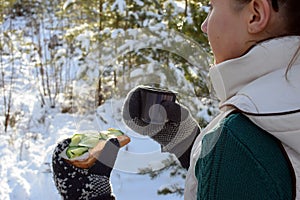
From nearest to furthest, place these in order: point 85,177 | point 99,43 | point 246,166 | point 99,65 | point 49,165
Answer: point 246,166
point 85,177
point 99,65
point 99,43
point 49,165

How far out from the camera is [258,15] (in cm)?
64

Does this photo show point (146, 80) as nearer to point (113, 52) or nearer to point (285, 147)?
point (113, 52)

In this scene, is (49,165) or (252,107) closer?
(252,107)

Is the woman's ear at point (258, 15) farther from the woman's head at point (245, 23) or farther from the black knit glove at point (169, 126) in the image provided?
the black knit glove at point (169, 126)

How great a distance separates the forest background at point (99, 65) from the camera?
1267 mm

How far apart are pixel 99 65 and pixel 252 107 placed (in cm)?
104

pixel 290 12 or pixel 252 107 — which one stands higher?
pixel 290 12

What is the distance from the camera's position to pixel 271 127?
577 mm

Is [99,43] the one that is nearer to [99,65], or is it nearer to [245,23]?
[99,65]

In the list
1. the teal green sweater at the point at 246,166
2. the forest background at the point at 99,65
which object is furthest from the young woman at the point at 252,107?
the forest background at the point at 99,65

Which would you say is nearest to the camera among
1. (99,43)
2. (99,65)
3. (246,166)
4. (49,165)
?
(246,166)

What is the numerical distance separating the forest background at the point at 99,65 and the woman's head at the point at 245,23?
285 millimetres

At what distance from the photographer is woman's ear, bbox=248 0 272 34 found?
2.06ft

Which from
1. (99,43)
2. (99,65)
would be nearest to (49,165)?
(99,43)
